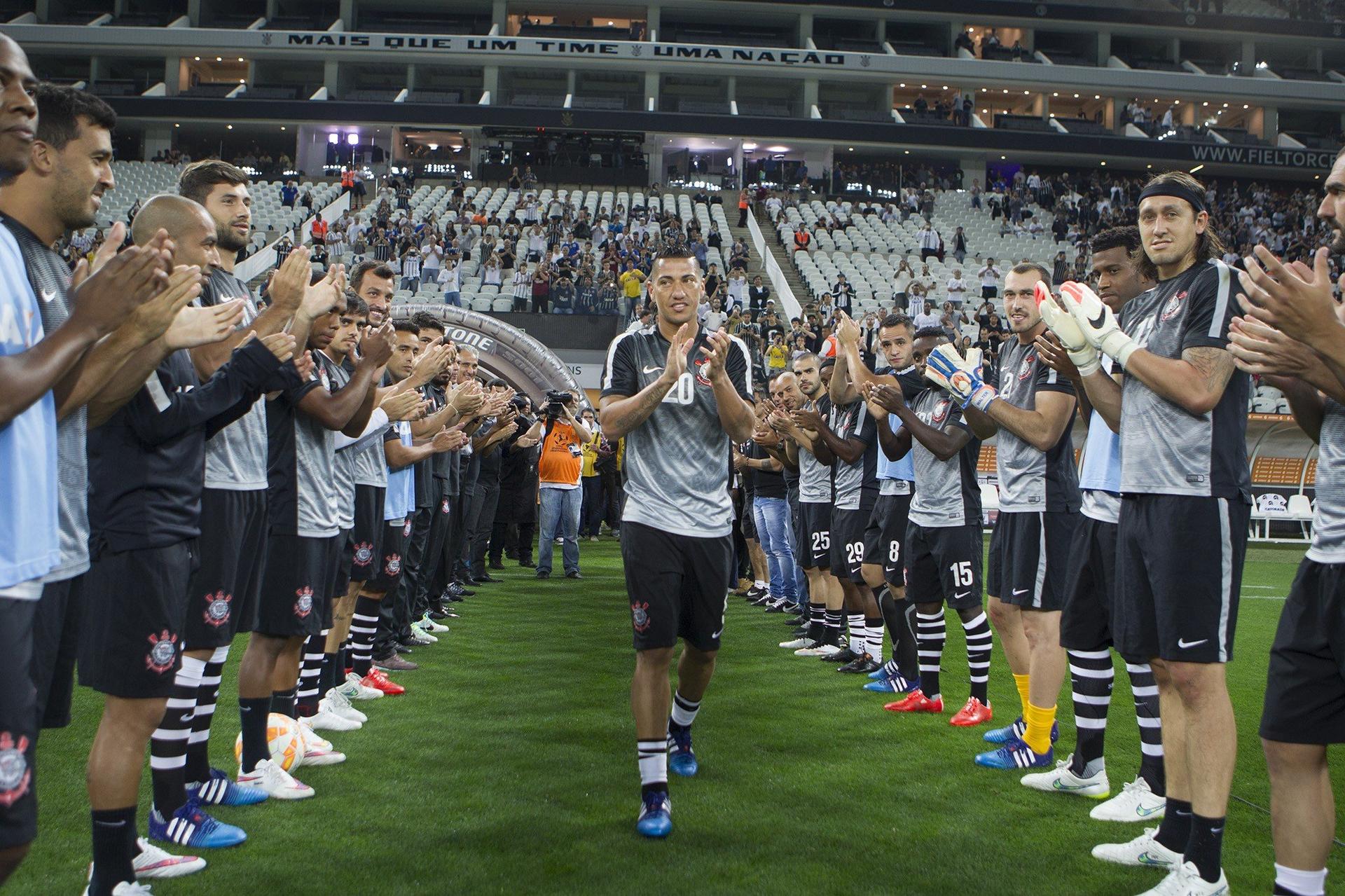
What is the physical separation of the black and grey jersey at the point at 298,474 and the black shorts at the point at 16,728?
248 cm

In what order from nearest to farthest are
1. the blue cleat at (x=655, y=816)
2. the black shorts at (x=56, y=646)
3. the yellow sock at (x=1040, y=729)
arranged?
the black shorts at (x=56, y=646)
the blue cleat at (x=655, y=816)
the yellow sock at (x=1040, y=729)

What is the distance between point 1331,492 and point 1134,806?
2.13 meters

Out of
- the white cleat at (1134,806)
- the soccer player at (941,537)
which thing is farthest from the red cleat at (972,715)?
the white cleat at (1134,806)

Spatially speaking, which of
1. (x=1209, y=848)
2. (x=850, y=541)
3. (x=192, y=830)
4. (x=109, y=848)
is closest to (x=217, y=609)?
(x=192, y=830)

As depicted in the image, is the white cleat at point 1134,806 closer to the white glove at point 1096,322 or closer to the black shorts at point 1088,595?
the black shorts at point 1088,595

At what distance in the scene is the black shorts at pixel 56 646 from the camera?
233 centimetres

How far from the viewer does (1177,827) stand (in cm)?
380

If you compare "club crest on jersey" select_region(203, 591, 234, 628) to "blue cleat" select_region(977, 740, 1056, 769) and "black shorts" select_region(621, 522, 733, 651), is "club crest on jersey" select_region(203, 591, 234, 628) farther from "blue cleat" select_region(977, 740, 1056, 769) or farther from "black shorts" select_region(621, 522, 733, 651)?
"blue cleat" select_region(977, 740, 1056, 769)

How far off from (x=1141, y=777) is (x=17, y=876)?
4.43 meters

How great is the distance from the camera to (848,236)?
34.4m

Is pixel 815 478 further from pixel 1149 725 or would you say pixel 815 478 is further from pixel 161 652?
pixel 161 652

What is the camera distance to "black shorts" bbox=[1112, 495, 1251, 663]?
3.43 metres

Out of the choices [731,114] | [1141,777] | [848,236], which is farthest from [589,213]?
[1141,777]

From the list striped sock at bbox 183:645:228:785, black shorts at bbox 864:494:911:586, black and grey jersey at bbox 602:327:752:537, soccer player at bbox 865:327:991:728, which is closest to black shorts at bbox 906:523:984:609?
soccer player at bbox 865:327:991:728
